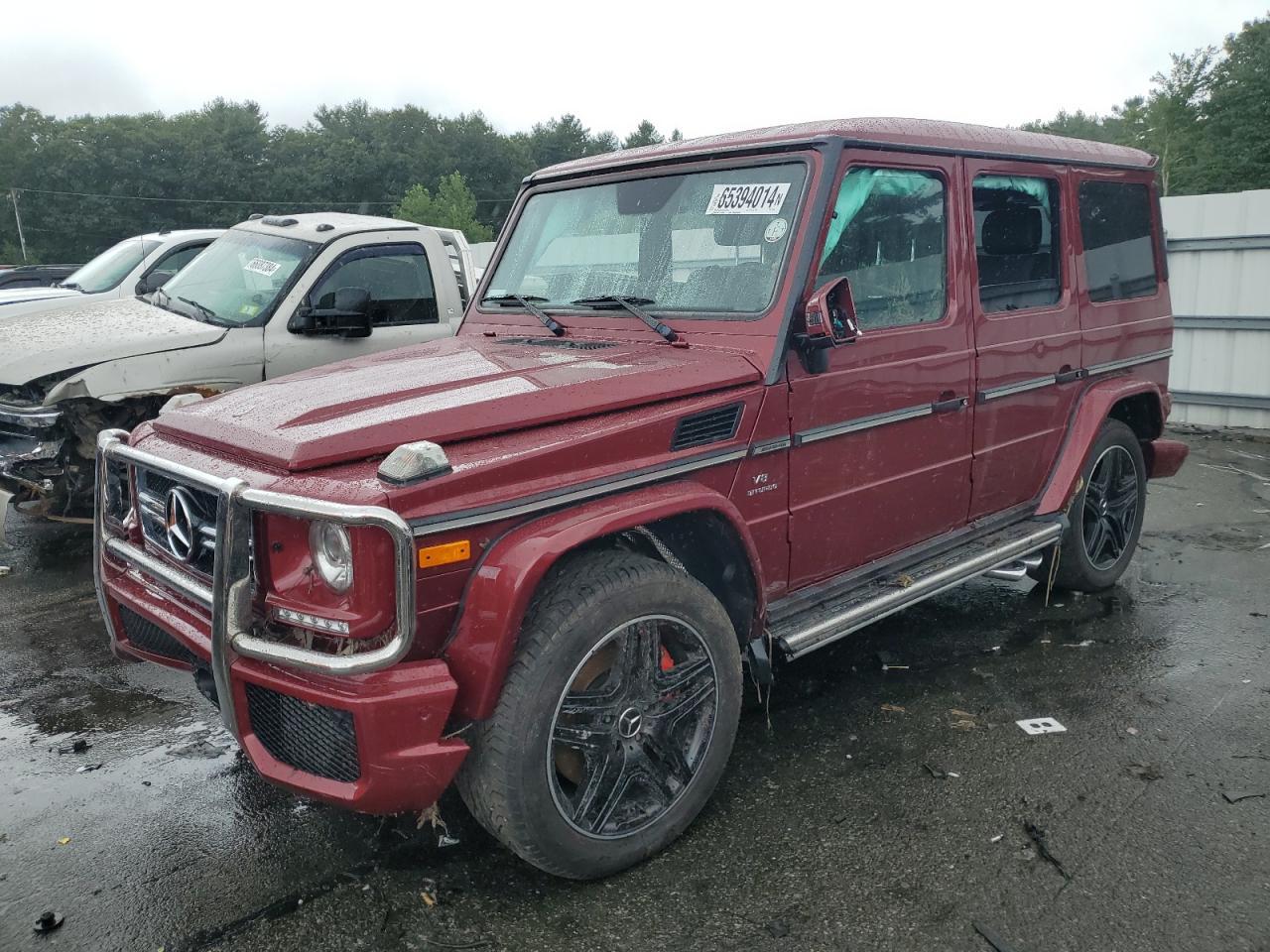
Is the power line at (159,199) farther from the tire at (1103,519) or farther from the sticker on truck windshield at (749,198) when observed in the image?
the sticker on truck windshield at (749,198)

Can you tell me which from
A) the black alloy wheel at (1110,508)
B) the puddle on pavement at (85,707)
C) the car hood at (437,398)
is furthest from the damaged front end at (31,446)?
the black alloy wheel at (1110,508)

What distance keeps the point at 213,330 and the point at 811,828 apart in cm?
478

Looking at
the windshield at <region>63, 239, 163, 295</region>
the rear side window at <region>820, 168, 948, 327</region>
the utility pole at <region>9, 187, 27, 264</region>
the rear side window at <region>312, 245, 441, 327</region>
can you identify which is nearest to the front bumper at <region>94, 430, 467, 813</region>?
the rear side window at <region>820, 168, 948, 327</region>

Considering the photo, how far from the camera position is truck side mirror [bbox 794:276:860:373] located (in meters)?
3.11

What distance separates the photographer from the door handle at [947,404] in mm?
3793

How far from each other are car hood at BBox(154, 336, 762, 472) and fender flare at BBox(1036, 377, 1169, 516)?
2.10m

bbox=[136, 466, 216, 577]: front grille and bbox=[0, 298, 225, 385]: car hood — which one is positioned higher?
bbox=[0, 298, 225, 385]: car hood

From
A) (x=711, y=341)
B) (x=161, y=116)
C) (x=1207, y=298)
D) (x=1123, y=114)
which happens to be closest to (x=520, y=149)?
(x=161, y=116)

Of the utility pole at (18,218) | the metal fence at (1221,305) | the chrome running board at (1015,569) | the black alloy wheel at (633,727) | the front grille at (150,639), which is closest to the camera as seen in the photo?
the black alloy wheel at (633,727)

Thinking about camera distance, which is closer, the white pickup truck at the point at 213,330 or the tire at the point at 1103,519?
the tire at the point at 1103,519

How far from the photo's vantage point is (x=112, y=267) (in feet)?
30.8

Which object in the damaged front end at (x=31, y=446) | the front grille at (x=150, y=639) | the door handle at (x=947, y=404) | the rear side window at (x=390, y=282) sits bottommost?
the front grille at (x=150, y=639)

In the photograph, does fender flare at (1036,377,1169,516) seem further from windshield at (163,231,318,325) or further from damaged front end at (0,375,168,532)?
damaged front end at (0,375,168,532)

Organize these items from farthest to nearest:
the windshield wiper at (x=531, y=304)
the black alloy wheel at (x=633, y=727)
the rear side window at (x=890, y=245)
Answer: the windshield wiper at (x=531, y=304)
the rear side window at (x=890, y=245)
the black alloy wheel at (x=633, y=727)
